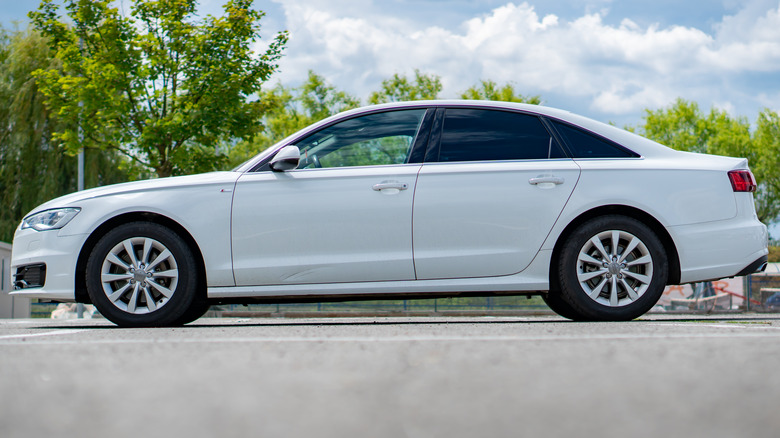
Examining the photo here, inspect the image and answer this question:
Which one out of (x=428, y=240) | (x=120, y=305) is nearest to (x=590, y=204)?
(x=428, y=240)

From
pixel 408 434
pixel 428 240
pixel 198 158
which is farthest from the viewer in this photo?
pixel 198 158

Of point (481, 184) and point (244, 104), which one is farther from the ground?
point (244, 104)

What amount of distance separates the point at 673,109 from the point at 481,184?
159 feet

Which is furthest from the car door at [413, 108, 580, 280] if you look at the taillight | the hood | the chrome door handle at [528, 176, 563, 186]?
the hood

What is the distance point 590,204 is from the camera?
6152 millimetres

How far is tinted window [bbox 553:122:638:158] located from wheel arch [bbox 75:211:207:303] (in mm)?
2860

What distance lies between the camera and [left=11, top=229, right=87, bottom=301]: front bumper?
20.7 ft

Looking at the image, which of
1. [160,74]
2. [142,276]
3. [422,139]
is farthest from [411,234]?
[160,74]

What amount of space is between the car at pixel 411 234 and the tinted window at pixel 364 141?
0.07 meters

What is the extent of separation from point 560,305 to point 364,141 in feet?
6.78

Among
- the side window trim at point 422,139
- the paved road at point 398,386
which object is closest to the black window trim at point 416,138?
the side window trim at point 422,139

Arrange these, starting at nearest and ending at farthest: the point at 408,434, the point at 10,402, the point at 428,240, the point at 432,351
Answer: the point at 408,434, the point at 10,402, the point at 432,351, the point at 428,240

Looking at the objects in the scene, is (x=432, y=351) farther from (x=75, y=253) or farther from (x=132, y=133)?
(x=132, y=133)

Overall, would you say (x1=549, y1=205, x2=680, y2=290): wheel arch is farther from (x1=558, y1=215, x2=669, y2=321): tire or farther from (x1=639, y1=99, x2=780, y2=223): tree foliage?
(x1=639, y1=99, x2=780, y2=223): tree foliage
